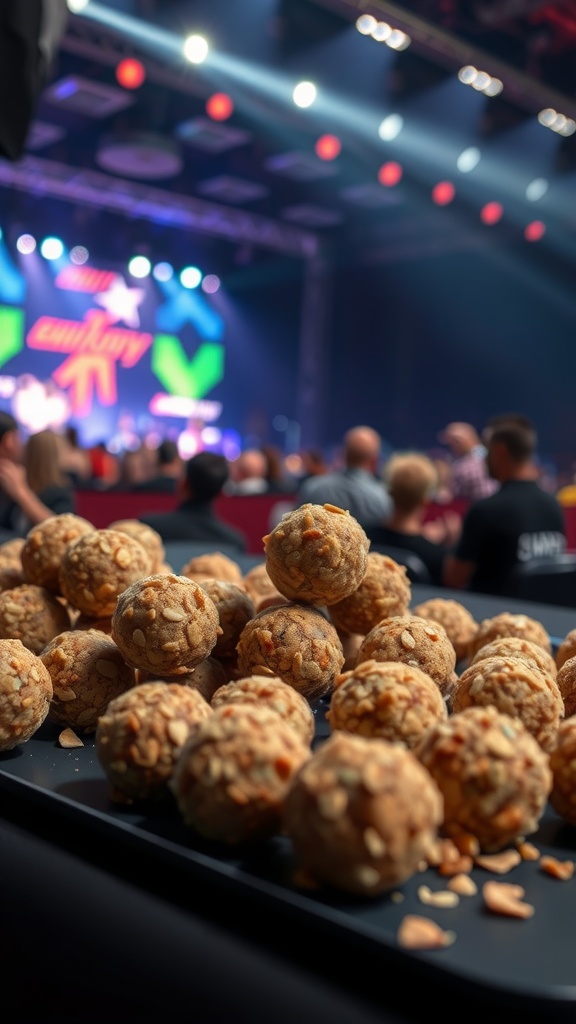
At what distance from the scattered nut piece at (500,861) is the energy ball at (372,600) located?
47 centimetres

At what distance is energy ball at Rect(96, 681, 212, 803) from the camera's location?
0.85 m

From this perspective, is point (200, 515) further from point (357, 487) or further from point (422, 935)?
point (422, 935)

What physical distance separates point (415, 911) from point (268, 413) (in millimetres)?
14724

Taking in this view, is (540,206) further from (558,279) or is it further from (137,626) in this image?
(137,626)

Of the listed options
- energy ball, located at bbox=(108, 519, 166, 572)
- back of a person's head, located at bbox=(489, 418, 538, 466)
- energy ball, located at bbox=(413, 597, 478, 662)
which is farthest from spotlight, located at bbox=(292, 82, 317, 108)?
energy ball, located at bbox=(413, 597, 478, 662)

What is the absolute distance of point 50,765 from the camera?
100 centimetres

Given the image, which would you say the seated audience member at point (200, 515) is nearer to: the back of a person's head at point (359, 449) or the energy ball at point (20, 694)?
the back of a person's head at point (359, 449)

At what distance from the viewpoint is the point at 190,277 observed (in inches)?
566

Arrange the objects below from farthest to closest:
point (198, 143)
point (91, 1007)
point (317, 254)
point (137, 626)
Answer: point (317, 254)
point (198, 143)
point (137, 626)
point (91, 1007)

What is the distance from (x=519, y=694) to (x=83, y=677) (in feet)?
1.63

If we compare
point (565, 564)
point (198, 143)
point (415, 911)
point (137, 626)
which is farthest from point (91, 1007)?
point (198, 143)

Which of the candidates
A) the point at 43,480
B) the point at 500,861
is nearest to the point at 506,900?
the point at 500,861

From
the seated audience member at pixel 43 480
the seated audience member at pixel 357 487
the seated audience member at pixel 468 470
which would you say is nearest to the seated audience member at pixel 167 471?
the seated audience member at pixel 357 487

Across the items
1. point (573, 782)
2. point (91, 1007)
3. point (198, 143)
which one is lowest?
point (91, 1007)
